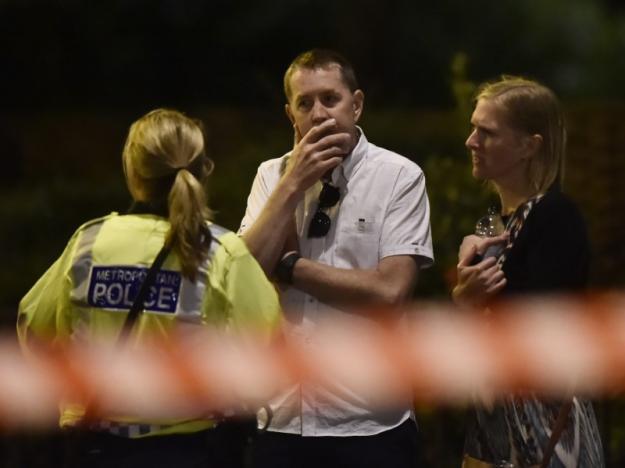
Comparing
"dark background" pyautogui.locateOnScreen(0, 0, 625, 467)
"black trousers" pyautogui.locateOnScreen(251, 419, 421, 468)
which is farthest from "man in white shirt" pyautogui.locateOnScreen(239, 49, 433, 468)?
"dark background" pyautogui.locateOnScreen(0, 0, 625, 467)

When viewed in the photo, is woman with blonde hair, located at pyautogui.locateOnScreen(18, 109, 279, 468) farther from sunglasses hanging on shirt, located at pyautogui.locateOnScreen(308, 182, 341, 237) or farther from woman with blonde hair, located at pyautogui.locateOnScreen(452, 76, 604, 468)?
woman with blonde hair, located at pyautogui.locateOnScreen(452, 76, 604, 468)

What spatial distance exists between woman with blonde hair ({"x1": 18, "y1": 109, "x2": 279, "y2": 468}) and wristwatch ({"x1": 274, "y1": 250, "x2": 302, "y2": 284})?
430mm

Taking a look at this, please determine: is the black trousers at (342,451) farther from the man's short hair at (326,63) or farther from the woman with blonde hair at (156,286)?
the man's short hair at (326,63)

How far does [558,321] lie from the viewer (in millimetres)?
7785

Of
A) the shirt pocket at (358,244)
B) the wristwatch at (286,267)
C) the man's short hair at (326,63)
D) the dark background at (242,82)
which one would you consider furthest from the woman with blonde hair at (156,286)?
the dark background at (242,82)

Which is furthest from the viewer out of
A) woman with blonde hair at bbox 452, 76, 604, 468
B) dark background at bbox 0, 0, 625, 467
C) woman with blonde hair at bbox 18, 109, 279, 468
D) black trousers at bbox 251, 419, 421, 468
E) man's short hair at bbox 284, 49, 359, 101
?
dark background at bbox 0, 0, 625, 467

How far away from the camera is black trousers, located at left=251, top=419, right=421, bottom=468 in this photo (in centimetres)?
533

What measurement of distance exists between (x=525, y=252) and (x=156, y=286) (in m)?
1.13

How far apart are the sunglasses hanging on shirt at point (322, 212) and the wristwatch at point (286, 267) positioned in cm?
12

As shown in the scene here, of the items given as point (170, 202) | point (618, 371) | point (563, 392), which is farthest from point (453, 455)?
point (170, 202)

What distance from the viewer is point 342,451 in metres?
5.34

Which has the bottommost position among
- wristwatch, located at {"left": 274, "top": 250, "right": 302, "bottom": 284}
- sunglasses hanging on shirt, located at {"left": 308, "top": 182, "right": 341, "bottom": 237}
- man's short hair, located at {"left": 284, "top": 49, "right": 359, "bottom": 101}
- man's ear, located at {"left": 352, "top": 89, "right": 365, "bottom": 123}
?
wristwatch, located at {"left": 274, "top": 250, "right": 302, "bottom": 284}

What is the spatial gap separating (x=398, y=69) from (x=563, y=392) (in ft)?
39.1

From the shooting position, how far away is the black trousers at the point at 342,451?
210 inches
